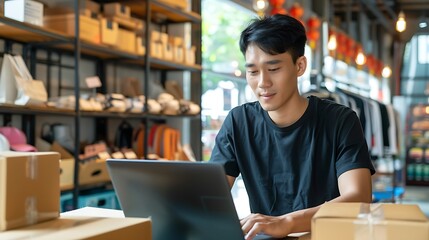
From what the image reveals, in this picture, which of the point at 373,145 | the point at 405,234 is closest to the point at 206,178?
the point at 405,234

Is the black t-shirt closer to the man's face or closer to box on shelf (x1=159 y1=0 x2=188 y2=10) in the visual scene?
the man's face

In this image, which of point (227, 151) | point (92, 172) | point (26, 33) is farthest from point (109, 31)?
point (227, 151)

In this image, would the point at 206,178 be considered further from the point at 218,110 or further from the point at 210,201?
the point at 218,110

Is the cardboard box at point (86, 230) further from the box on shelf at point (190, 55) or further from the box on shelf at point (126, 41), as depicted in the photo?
the box on shelf at point (190, 55)

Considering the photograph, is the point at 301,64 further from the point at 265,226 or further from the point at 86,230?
the point at 86,230

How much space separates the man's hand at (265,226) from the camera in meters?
1.45

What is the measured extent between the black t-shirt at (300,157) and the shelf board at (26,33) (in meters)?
1.68

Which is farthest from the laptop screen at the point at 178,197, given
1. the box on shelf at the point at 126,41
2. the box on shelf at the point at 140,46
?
the box on shelf at the point at 140,46

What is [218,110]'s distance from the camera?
623cm

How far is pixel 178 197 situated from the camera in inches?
55.8

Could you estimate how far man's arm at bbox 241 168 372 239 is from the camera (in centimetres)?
147

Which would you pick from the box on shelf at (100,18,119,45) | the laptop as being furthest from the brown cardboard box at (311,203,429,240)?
the box on shelf at (100,18,119,45)

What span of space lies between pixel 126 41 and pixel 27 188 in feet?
10.1

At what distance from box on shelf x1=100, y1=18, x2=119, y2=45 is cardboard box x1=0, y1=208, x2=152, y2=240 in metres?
2.75
